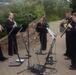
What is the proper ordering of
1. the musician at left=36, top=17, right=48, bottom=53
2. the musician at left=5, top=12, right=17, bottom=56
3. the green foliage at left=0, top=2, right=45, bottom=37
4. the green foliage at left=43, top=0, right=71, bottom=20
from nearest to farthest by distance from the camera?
the musician at left=5, top=12, right=17, bottom=56 → the musician at left=36, top=17, right=48, bottom=53 → the green foliage at left=0, top=2, right=45, bottom=37 → the green foliage at left=43, top=0, right=71, bottom=20

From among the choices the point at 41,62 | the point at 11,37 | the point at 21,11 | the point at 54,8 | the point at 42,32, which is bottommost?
the point at 41,62

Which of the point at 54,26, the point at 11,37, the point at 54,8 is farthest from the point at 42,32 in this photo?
the point at 54,8

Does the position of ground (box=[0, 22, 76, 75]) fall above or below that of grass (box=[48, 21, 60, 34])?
below

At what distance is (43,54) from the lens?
44.7 ft

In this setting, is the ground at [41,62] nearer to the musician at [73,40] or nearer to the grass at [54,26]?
the musician at [73,40]

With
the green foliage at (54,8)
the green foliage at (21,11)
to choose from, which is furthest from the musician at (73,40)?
the green foliage at (54,8)

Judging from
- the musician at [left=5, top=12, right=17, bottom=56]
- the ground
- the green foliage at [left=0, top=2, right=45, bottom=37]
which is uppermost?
the green foliage at [left=0, top=2, right=45, bottom=37]

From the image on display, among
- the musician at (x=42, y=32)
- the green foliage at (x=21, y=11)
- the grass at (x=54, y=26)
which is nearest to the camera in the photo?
the musician at (x=42, y=32)

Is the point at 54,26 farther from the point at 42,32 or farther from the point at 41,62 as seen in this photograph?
the point at 41,62

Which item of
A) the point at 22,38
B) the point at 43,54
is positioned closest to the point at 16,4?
the point at 22,38

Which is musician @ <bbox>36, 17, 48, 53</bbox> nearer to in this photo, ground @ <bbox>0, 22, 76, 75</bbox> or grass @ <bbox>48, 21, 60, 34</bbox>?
ground @ <bbox>0, 22, 76, 75</bbox>

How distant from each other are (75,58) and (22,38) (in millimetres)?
3706

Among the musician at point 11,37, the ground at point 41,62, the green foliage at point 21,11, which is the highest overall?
the green foliage at point 21,11

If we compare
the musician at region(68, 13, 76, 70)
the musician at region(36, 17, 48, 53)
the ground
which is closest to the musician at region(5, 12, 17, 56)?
the ground
